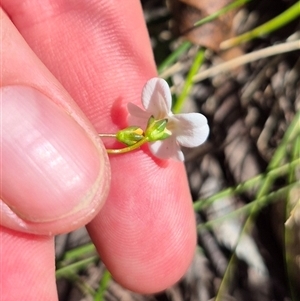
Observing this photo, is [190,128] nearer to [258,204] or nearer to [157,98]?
[157,98]

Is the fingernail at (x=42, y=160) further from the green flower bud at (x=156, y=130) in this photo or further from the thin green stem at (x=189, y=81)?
the thin green stem at (x=189, y=81)

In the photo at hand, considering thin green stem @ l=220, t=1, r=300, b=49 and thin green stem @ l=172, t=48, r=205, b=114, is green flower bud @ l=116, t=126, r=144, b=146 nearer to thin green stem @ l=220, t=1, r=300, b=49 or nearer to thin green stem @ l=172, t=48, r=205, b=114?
thin green stem @ l=172, t=48, r=205, b=114

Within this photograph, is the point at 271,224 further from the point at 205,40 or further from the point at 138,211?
the point at 205,40

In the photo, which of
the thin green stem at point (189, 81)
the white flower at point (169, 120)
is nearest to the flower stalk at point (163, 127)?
the white flower at point (169, 120)

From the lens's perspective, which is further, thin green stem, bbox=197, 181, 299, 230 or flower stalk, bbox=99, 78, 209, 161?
thin green stem, bbox=197, 181, 299, 230

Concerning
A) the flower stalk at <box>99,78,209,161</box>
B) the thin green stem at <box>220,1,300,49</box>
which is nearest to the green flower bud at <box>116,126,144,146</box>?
the flower stalk at <box>99,78,209,161</box>

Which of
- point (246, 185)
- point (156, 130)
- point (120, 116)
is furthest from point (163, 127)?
point (246, 185)
